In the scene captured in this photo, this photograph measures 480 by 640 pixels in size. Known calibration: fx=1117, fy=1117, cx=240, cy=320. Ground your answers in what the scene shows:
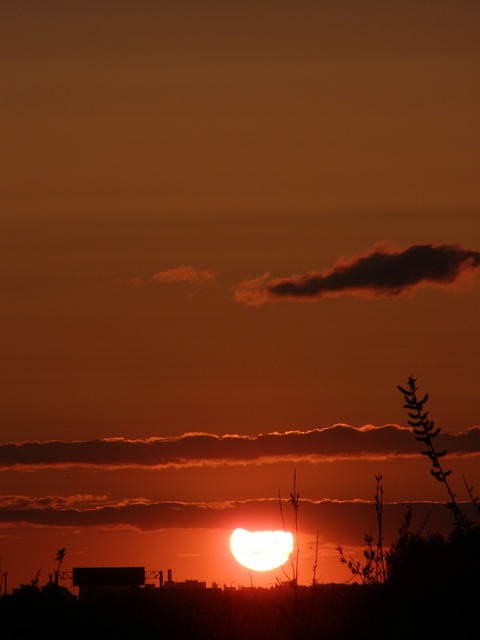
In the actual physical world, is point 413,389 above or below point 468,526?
above

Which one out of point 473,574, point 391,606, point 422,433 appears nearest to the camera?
point 422,433

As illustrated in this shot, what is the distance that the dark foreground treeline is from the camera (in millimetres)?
14281

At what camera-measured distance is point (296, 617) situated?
16656 mm

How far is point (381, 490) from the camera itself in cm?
1388

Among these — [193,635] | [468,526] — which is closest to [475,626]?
[468,526]

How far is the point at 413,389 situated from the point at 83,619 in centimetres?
2511

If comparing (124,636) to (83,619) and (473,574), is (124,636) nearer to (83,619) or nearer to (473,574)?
(83,619)

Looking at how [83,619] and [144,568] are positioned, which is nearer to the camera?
[83,619]

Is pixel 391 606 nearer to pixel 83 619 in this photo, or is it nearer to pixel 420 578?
pixel 420 578

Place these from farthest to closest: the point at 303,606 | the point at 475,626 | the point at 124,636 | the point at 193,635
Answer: the point at 193,635
the point at 124,636
the point at 303,606
the point at 475,626

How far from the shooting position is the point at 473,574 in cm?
1244

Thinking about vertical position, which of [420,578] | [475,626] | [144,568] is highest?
[144,568]

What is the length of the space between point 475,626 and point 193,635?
19.9 meters

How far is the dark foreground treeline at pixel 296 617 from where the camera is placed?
46.9 ft
